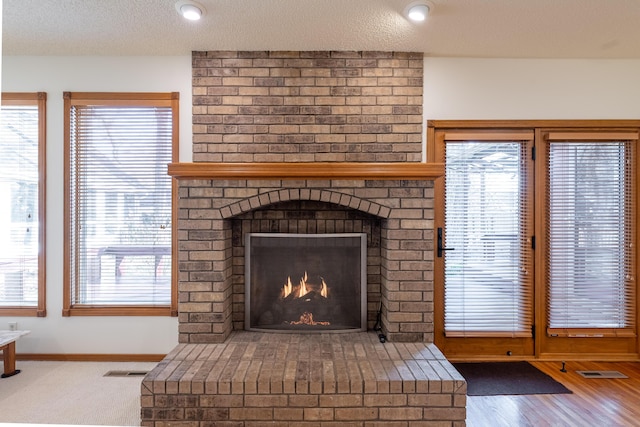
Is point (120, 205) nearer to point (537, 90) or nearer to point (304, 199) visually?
point (304, 199)

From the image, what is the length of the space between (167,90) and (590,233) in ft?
12.0

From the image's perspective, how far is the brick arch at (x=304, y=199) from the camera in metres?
2.84

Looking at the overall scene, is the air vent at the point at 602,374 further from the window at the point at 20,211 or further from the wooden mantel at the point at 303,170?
the window at the point at 20,211

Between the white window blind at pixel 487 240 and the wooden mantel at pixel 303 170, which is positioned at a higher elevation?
the wooden mantel at pixel 303 170

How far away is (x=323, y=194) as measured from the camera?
2838 mm

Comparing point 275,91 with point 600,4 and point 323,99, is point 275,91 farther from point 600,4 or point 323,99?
point 600,4

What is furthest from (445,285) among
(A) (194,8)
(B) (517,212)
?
(A) (194,8)

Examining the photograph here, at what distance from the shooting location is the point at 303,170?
2.76 meters

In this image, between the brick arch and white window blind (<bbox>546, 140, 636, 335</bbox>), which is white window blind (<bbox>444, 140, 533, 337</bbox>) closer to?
white window blind (<bbox>546, 140, 636, 335</bbox>)

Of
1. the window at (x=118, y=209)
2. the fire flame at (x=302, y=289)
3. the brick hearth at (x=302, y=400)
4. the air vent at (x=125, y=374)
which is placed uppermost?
the window at (x=118, y=209)

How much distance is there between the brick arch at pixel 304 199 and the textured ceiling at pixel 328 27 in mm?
1117

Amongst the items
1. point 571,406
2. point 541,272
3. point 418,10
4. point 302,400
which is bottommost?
point 571,406

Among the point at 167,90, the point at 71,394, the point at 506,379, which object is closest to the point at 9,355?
the point at 71,394

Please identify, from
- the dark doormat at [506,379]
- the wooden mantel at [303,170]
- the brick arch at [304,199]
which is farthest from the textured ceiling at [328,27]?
the dark doormat at [506,379]
